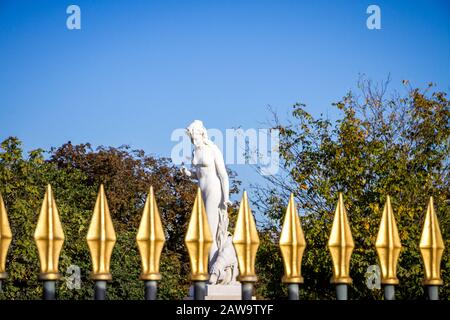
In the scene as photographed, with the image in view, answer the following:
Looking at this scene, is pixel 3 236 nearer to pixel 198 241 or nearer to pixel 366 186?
pixel 198 241

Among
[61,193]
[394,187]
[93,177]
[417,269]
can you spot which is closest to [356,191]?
[394,187]

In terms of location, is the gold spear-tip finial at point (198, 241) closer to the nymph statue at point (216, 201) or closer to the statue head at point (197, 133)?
the nymph statue at point (216, 201)

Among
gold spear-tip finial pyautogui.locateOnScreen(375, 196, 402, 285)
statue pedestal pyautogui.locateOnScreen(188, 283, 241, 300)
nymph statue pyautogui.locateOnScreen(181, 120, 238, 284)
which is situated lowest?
statue pedestal pyautogui.locateOnScreen(188, 283, 241, 300)

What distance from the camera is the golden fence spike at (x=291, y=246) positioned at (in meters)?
4.79

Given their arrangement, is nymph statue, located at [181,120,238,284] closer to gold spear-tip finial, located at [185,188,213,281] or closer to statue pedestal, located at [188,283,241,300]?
statue pedestal, located at [188,283,241,300]

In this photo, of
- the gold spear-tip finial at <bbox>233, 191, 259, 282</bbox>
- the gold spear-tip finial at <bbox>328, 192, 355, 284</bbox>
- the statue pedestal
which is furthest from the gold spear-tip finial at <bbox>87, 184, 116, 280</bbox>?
the statue pedestal

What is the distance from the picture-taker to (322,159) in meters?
23.6

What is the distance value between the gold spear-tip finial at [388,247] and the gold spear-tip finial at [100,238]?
56.3 inches

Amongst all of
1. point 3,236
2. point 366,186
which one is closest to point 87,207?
point 366,186

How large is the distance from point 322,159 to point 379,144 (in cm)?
172

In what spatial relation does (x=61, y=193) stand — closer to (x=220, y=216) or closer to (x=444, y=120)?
(x=444, y=120)

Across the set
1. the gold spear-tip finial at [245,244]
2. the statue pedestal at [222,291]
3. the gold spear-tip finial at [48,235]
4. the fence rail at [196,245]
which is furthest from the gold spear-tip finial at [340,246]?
the statue pedestal at [222,291]

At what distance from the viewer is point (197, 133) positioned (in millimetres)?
14516

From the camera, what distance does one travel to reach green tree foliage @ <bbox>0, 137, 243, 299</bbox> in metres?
26.2
